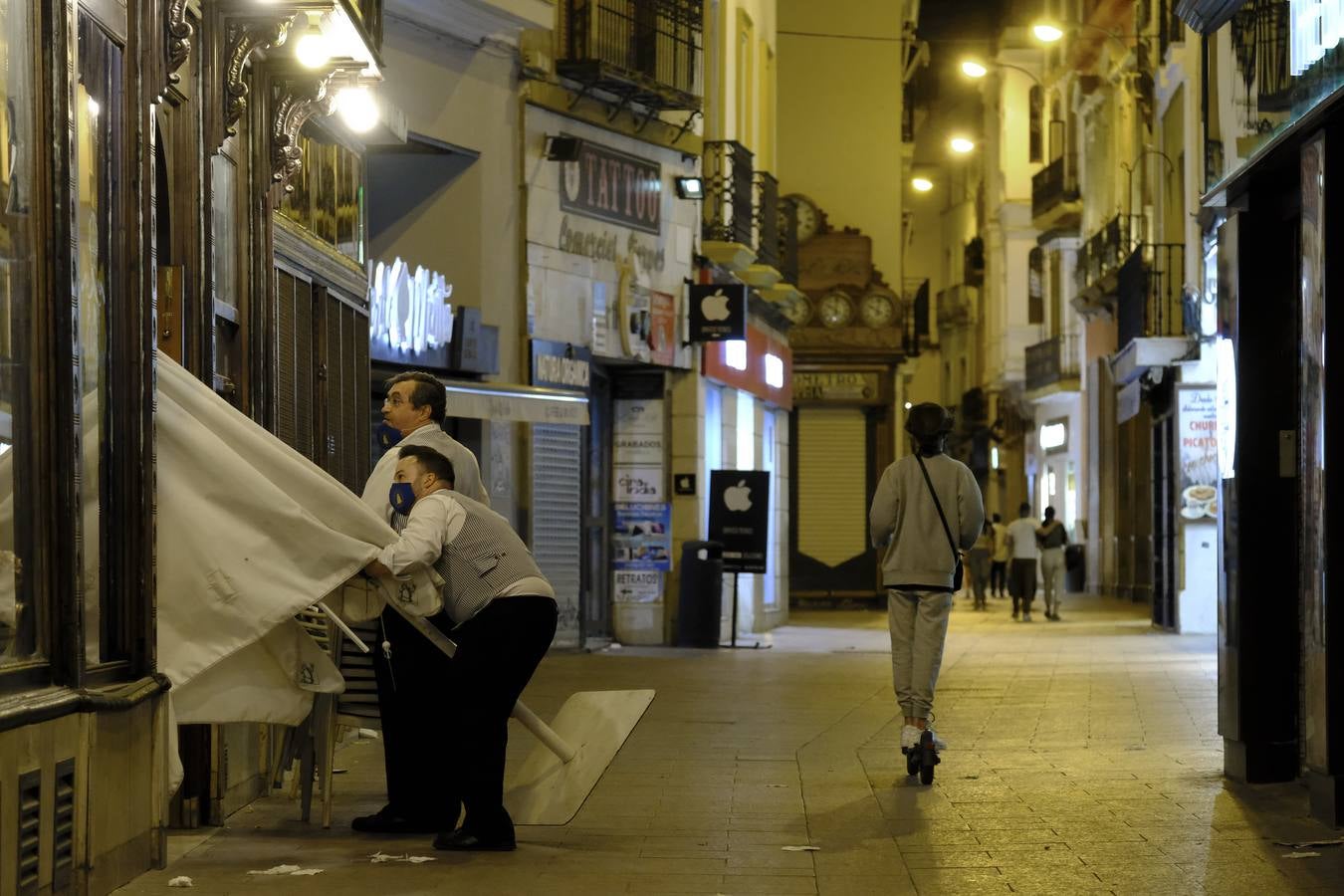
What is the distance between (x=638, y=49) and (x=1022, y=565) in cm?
1290

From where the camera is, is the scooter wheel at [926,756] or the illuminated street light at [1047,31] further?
the illuminated street light at [1047,31]

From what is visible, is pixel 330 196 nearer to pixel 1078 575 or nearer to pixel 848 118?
pixel 848 118

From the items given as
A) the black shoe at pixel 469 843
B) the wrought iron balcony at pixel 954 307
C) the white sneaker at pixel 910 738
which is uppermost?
the wrought iron balcony at pixel 954 307

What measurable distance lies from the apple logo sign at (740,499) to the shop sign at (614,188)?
3198 millimetres

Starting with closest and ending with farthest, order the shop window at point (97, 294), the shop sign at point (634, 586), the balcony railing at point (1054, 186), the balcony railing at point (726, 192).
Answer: the shop window at point (97, 294) → the shop sign at point (634, 586) → the balcony railing at point (726, 192) → the balcony railing at point (1054, 186)

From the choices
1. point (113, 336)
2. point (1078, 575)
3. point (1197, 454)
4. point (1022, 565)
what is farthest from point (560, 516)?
point (1078, 575)

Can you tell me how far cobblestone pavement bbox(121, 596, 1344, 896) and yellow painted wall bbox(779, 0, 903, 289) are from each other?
24390mm

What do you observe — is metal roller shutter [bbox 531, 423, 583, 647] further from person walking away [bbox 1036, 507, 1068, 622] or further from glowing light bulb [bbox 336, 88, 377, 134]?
person walking away [bbox 1036, 507, 1068, 622]

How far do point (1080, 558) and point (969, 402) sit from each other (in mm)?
22176

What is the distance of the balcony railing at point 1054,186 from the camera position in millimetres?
49969

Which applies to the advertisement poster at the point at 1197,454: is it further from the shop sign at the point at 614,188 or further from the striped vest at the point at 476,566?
the striped vest at the point at 476,566

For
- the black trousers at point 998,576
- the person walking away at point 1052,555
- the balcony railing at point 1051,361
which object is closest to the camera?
the person walking away at point 1052,555

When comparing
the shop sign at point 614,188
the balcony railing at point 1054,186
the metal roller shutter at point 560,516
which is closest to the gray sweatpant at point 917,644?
the metal roller shutter at point 560,516

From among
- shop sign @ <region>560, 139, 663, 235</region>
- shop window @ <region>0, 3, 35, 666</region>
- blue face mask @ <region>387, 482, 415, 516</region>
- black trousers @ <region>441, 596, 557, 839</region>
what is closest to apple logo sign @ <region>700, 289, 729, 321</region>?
shop sign @ <region>560, 139, 663, 235</region>
